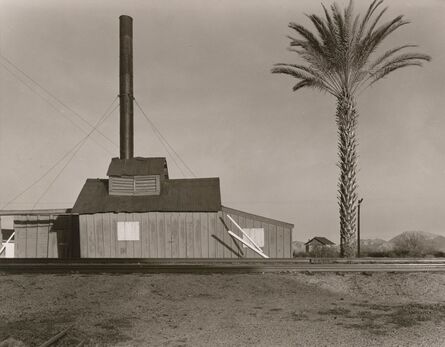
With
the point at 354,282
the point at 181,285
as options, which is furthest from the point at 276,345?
the point at 354,282

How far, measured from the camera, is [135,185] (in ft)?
89.1

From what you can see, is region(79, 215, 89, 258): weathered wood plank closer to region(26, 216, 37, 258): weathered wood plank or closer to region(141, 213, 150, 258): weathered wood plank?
region(141, 213, 150, 258): weathered wood plank

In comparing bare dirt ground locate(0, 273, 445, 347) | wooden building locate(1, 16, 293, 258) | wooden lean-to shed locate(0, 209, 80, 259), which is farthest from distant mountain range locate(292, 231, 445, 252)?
wooden lean-to shed locate(0, 209, 80, 259)

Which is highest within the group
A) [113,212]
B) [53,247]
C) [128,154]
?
[128,154]

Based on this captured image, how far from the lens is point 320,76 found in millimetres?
22031

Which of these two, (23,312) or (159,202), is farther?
(159,202)

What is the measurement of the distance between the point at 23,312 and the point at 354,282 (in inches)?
300

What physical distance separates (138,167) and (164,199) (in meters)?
3.06

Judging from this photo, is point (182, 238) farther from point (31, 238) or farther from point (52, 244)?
point (31, 238)

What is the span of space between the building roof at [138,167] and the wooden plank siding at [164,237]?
3.29 meters

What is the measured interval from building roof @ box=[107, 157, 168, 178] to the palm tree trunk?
35.8 ft

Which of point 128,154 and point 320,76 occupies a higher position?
point 320,76

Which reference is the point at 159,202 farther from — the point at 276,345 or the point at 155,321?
the point at 276,345

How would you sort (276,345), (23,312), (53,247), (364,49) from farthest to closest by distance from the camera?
(53,247) < (364,49) < (23,312) < (276,345)
